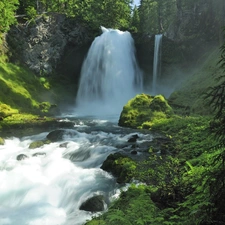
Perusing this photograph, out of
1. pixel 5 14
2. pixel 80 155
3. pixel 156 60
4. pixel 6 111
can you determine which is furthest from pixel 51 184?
pixel 156 60

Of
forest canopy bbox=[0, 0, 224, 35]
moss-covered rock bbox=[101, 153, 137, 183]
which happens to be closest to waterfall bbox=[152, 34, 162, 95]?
forest canopy bbox=[0, 0, 224, 35]

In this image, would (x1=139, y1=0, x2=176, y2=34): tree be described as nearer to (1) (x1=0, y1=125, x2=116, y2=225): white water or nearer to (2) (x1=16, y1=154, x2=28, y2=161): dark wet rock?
(1) (x1=0, y1=125, x2=116, y2=225): white water

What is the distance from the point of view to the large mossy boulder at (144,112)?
19.2 meters

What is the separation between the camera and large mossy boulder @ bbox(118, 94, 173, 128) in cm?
1917

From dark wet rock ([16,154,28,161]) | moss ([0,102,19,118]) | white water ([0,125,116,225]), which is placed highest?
moss ([0,102,19,118])

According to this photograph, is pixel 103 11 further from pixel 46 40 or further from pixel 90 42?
pixel 46 40

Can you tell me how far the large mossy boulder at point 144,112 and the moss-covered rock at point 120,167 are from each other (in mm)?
7495

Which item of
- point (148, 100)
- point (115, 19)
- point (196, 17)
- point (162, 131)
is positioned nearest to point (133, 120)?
point (148, 100)

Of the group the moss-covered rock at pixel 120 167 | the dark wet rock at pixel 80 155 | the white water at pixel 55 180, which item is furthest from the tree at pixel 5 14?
the moss-covered rock at pixel 120 167

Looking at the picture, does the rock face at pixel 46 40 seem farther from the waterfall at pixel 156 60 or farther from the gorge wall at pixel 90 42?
the waterfall at pixel 156 60

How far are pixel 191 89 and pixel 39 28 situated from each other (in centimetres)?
2220

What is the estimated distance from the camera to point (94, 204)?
875 centimetres

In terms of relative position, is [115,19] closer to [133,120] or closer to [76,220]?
[133,120]

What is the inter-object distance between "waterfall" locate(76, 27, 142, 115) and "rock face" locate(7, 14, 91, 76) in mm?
2570
